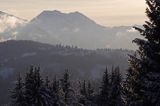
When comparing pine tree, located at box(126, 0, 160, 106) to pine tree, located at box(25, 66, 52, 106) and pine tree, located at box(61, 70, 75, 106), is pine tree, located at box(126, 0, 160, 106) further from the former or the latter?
pine tree, located at box(61, 70, 75, 106)

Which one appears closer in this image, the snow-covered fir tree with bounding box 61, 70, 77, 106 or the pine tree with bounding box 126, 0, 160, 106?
the pine tree with bounding box 126, 0, 160, 106

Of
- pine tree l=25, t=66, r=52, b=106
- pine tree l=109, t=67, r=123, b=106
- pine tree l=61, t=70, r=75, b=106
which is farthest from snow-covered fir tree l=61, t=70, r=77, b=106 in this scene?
pine tree l=25, t=66, r=52, b=106

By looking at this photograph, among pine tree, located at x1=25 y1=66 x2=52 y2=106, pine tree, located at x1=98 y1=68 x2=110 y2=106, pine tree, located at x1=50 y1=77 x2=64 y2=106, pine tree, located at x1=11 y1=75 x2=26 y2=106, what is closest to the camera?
pine tree, located at x1=25 y1=66 x2=52 y2=106

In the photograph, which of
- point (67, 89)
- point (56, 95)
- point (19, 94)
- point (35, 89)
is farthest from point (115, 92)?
point (67, 89)

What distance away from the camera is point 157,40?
22719 millimetres

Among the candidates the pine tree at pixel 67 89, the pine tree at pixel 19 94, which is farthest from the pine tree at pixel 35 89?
the pine tree at pixel 67 89

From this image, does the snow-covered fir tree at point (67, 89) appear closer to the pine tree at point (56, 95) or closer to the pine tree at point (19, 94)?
the pine tree at point (56, 95)

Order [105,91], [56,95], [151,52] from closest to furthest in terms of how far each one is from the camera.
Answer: [151,52] → [105,91] → [56,95]

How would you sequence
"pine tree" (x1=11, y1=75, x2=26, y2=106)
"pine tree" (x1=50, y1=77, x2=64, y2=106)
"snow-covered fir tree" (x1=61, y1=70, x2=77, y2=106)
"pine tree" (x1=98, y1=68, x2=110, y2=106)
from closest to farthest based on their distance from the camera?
"pine tree" (x1=11, y1=75, x2=26, y2=106) → "pine tree" (x1=98, y1=68, x2=110, y2=106) → "pine tree" (x1=50, y1=77, x2=64, y2=106) → "snow-covered fir tree" (x1=61, y1=70, x2=77, y2=106)

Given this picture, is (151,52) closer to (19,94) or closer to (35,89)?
(35,89)

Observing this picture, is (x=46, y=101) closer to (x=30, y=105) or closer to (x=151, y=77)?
(x=30, y=105)

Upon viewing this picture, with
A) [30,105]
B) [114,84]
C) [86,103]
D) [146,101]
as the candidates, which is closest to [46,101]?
[30,105]

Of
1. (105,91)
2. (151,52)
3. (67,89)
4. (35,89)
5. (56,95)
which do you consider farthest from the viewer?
(67,89)

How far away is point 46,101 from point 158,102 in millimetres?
32255
